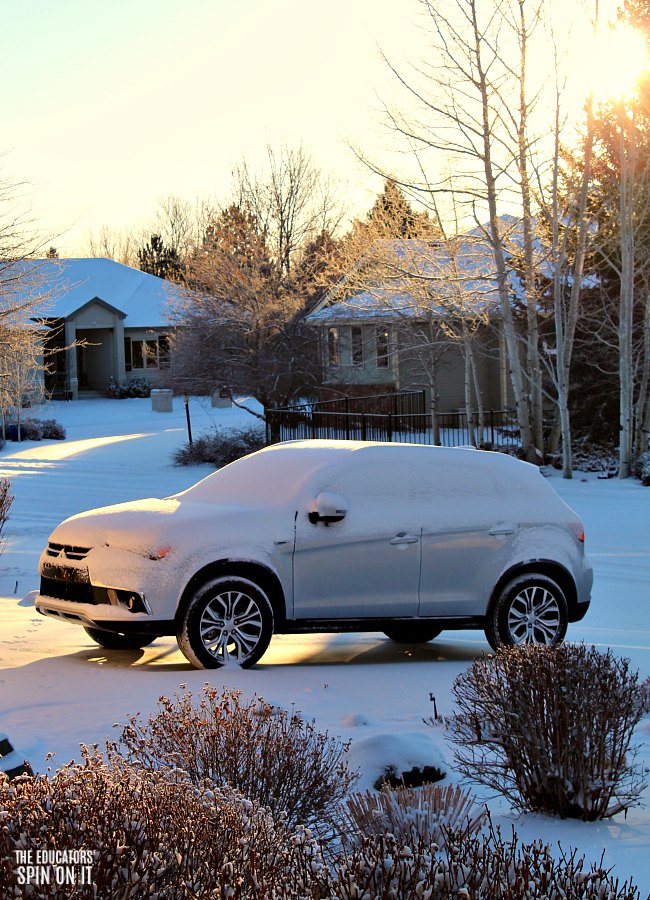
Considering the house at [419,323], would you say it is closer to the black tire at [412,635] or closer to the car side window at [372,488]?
the black tire at [412,635]

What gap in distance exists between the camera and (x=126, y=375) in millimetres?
58156

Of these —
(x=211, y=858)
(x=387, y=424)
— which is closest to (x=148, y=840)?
(x=211, y=858)

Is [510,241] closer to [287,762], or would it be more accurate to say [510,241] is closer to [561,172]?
[561,172]

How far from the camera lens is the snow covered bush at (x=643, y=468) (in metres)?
24.6

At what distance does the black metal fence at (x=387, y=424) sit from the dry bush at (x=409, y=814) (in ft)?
75.9

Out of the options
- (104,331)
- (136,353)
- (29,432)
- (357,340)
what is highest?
(104,331)

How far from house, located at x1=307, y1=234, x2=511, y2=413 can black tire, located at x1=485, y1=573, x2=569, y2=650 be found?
14901 millimetres

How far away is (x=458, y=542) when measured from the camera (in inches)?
377

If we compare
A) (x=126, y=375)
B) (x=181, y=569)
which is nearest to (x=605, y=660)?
(x=181, y=569)

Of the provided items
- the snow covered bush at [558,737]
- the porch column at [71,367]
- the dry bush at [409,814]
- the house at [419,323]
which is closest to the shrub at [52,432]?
the house at [419,323]

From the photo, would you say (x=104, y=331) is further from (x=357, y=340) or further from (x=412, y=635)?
(x=412, y=635)

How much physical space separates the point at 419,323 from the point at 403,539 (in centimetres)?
2683

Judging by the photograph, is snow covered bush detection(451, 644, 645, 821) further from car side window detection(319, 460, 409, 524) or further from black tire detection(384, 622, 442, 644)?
black tire detection(384, 622, 442, 644)

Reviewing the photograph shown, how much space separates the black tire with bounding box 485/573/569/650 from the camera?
964 cm
